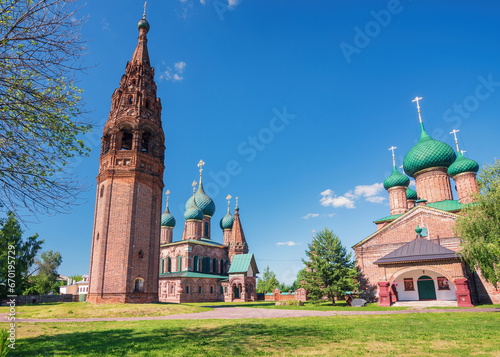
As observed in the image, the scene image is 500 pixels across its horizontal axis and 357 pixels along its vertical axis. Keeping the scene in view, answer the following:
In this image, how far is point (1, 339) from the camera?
141 inches

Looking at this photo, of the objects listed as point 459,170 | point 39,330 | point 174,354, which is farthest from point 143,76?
point 459,170

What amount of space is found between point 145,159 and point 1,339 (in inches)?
807

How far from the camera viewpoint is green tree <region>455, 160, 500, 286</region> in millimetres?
15258

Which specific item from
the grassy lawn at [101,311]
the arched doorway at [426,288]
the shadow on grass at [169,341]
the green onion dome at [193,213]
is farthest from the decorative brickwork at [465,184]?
the green onion dome at [193,213]

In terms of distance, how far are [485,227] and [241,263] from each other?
2989 centimetres

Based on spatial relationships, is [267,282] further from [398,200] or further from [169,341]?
[169,341]

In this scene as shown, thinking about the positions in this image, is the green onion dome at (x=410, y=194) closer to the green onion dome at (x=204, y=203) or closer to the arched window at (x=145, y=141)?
the green onion dome at (x=204, y=203)

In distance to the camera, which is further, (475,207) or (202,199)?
(202,199)

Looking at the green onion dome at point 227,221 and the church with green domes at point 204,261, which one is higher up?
the green onion dome at point 227,221

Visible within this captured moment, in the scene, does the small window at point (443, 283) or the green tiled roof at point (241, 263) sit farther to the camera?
the green tiled roof at point (241, 263)

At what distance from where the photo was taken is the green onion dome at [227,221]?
4912 cm

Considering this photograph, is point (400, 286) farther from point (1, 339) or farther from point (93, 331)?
point (1, 339)

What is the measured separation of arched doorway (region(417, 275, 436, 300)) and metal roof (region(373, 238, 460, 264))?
11.2 feet

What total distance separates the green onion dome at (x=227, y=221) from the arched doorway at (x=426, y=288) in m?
29.1
